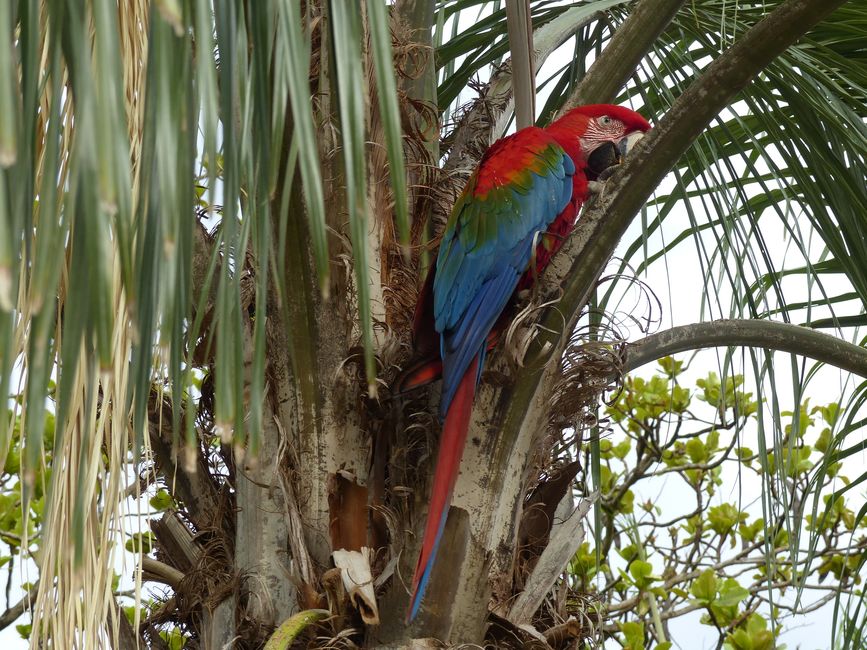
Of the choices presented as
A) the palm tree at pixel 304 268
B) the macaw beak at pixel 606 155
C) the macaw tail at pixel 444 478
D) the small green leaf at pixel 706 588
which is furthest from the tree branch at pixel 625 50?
the small green leaf at pixel 706 588

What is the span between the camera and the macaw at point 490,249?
4.50 feet

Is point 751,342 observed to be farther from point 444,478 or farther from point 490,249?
point 444,478

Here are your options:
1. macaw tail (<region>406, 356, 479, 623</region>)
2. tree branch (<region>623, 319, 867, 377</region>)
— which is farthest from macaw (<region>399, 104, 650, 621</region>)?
tree branch (<region>623, 319, 867, 377</region>)

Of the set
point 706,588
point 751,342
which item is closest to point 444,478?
point 751,342

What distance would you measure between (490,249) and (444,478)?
45cm

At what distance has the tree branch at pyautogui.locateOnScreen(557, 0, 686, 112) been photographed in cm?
153

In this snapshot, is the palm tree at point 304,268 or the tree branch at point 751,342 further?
the tree branch at point 751,342

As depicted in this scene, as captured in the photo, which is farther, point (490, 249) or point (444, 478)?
point (490, 249)

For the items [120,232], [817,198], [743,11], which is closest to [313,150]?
[120,232]

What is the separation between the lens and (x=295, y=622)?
4.06 feet

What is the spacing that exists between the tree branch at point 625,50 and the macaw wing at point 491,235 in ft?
0.44

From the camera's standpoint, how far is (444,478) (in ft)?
4.36

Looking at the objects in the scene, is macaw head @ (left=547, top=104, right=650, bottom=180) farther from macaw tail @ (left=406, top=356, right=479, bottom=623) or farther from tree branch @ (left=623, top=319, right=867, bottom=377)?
macaw tail @ (left=406, top=356, right=479, bottom=623)

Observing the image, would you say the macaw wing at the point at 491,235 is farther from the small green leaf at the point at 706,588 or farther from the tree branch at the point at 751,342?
the small green leaf at the point at 706,588
